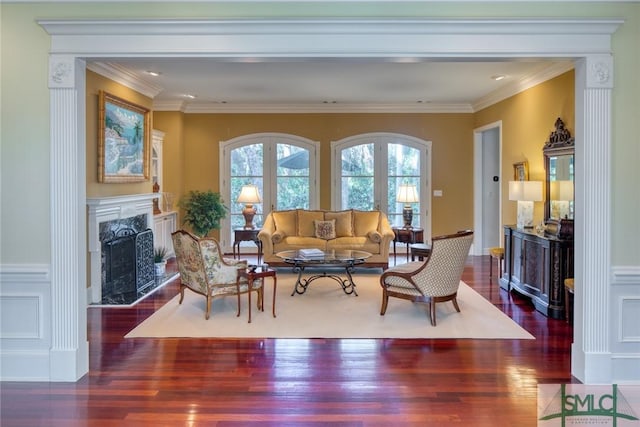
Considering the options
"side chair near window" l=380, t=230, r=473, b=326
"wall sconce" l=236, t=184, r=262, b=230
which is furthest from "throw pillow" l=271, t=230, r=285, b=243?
"side chair near window" l=380, t=230, r=473, b=326

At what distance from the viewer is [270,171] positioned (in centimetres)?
1005

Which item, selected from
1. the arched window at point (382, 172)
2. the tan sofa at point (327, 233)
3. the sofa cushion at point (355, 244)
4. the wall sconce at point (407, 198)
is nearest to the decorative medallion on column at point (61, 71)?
the tan sofa at point (327, 233)

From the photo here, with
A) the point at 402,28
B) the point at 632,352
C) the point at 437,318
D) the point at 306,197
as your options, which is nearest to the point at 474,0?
the point at 402,28

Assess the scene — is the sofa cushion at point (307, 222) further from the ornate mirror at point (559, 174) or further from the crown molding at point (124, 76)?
the ornate mirror at point (559, 174)

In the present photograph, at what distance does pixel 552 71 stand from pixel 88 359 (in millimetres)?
6093

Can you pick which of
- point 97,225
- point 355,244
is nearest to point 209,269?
point 97,225

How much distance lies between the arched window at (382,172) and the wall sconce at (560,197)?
3.84 m

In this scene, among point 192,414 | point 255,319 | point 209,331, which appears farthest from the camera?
point 255,319

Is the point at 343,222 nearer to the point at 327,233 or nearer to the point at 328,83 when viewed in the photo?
the point at 327,233

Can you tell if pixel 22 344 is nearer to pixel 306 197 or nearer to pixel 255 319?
pixel 255 319

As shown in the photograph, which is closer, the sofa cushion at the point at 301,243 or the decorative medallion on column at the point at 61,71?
the decorative medallion on column at the point at 61,71

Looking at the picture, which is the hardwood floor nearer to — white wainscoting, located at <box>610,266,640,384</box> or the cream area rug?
the cream area rug

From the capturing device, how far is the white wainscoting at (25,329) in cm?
361

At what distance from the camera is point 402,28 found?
3.55 m
